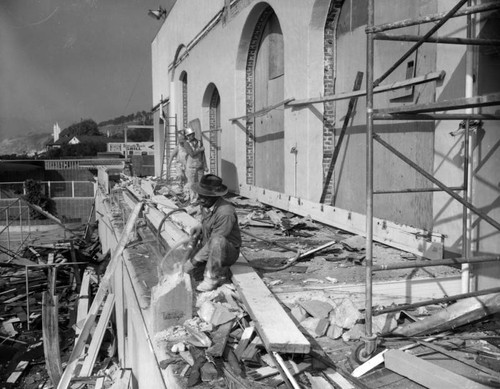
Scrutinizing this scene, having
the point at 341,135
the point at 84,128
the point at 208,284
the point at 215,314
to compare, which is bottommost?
the point at 215,314

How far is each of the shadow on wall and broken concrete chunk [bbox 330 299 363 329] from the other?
411 inches

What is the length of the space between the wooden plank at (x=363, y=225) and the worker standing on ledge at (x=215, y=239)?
2.54 metres

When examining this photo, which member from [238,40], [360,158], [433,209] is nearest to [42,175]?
[238,40]

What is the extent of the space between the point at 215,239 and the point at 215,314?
3.08 feet

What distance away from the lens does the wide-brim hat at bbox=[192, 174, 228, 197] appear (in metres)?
5.27

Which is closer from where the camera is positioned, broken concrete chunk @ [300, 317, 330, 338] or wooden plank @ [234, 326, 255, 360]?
wooden plank @ [234, 326, 255, 360]

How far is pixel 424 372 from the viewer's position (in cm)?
346

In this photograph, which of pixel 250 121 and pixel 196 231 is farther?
pixel 250 121

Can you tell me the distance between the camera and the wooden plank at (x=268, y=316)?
3705mm

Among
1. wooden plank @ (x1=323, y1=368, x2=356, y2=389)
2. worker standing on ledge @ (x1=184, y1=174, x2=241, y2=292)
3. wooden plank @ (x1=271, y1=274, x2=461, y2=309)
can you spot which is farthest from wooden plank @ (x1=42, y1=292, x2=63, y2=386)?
wooden plank @ (x1=323, y1=368, x2=356, y2=389)

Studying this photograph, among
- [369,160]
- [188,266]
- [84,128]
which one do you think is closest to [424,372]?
[369,160]

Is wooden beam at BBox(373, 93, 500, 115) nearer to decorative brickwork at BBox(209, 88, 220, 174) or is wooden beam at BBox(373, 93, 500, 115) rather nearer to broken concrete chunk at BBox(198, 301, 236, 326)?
broken concrete chunk at BBox(198, 301, 236, 326)

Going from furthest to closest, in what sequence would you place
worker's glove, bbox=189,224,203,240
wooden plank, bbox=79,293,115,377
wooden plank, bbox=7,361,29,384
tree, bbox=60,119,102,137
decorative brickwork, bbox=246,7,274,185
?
tree, bbox=60,119,102,137 → decorative brickwork, bbox=246,7,274,185 → wooden plank, bbox=7,361,29,384 → wooden plank, bbox=79,293,115,377 → worker's glove, bbox=189,224,203,240

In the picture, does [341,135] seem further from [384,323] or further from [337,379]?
[337,379]
